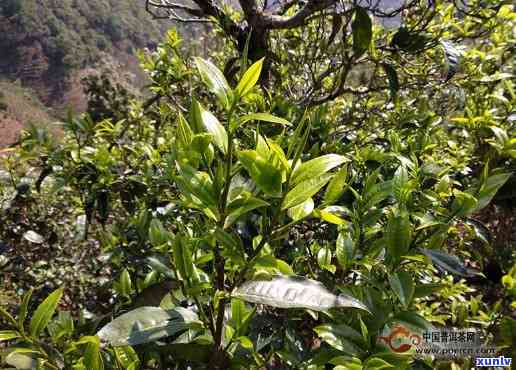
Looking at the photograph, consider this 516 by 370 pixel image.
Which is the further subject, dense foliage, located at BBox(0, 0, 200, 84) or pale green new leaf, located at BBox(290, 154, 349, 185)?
dense foliage, located at BBox(0, 0, 200, 84)

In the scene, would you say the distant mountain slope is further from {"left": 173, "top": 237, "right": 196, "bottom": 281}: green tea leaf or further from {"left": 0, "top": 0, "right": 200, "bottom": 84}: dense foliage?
{"left": 173, "top": 237, "right": 196, "bottom": 281}: green tea leaf

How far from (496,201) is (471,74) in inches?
42.0

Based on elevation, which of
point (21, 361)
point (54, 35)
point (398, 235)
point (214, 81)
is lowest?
point (21, 361)

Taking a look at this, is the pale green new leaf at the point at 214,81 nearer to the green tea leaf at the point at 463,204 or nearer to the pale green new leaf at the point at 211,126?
the pale green new leaf at the point at 211,126

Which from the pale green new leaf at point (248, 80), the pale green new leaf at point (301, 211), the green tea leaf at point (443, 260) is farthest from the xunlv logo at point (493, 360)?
the pale green new leaf at point (248, 80)

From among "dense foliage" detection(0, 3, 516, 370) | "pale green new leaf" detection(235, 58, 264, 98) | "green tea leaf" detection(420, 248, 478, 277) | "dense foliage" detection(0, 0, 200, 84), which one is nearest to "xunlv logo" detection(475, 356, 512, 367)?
"dense foliage" detection(0, 3, 516, 370)

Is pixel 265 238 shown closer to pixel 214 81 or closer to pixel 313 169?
pixel 313 169

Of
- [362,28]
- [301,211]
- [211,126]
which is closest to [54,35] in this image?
[362,28]

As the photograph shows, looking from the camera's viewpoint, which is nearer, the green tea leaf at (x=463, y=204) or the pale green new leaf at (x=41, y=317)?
the pale green new leaf at (x=41, y=317)

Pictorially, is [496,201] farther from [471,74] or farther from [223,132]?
[223,132]

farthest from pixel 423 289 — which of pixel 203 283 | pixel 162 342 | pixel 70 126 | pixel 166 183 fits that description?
pixel 70 126

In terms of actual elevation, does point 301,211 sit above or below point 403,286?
above

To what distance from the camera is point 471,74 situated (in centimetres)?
225

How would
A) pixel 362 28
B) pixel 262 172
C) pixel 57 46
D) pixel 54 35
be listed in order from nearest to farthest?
pixel 262 172, pixel 362 28, pixel 57 46, pixel 54 35
